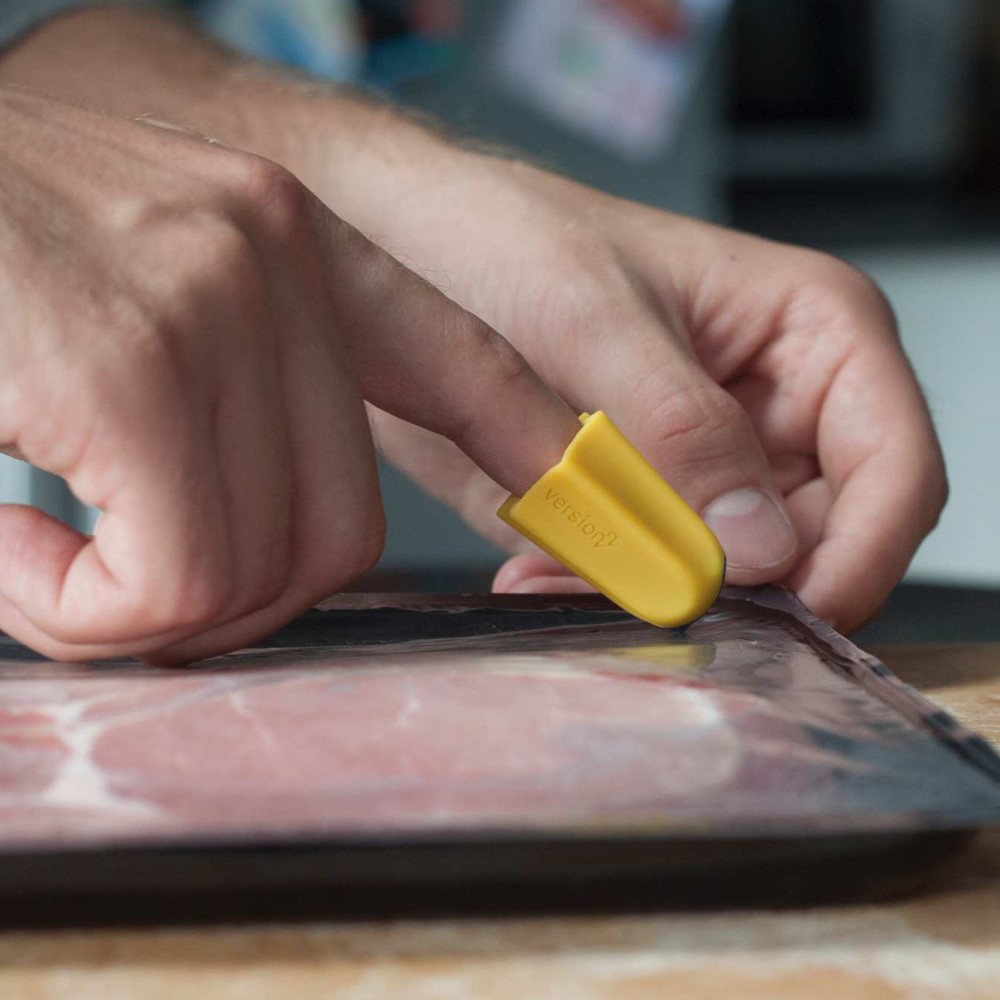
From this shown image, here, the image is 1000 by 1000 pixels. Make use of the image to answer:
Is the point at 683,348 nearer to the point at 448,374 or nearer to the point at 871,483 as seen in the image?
the point at 871,483

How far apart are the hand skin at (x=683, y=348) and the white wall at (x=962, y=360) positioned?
1.67 metres

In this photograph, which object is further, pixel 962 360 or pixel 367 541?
pixel 962 360

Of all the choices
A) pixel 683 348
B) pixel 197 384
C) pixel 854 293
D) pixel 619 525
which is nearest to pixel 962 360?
pixel 854 293

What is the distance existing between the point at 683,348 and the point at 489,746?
47 cm

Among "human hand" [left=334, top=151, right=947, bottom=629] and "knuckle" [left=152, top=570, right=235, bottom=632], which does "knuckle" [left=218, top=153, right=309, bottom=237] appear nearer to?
"knuckle" [left=152, top=570, right=235, bottom=632]

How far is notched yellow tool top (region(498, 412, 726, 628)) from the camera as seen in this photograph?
60 cm

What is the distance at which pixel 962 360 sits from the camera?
254 centimetres

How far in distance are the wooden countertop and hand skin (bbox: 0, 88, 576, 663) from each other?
0.54ft

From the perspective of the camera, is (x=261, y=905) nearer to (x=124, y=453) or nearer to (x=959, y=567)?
(x=124, y=453)

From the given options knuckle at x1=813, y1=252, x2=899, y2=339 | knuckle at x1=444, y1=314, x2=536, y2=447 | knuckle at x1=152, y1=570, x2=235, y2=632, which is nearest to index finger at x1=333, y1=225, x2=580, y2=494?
knuckle at x1=444, y1=314, x2=536, y2=447

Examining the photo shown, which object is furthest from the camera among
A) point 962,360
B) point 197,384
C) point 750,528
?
point 962,360

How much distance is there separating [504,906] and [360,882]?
0.04 metres

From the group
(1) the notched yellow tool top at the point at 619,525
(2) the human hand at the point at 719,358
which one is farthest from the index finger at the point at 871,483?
(1) the notched yellow tool top at the point at 619,525

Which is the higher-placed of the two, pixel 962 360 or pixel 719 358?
pixel 719 358
